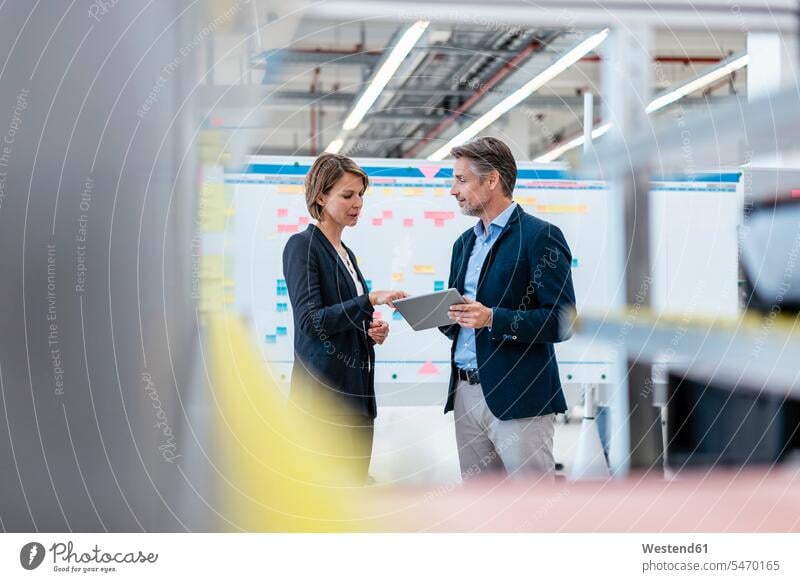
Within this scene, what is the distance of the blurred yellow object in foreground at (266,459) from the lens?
271 centimetres

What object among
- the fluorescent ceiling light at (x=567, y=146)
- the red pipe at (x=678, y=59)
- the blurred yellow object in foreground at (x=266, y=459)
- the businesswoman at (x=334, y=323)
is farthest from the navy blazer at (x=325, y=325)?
the red pipe at (x=678, y=59)

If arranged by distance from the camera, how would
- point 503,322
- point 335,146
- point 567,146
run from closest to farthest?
point 503,322, point 335,146, point 567,146

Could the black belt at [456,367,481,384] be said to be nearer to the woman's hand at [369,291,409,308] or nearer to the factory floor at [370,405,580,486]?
the factory floor at [370,405,580,486]

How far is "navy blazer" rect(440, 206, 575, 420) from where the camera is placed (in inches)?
104

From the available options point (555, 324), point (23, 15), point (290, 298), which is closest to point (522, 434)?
point (555, 324)

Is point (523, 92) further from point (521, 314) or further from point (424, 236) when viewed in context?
point (521, 314)

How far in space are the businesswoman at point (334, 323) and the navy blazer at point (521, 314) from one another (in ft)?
0.93

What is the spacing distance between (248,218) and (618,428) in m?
1.19

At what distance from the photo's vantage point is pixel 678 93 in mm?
2893

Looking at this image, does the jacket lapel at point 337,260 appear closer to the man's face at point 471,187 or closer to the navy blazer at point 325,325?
the navy blazer at point 325,325

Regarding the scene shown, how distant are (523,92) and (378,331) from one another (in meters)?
0.94

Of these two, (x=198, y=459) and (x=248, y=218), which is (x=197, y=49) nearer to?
(x=248, y=218)

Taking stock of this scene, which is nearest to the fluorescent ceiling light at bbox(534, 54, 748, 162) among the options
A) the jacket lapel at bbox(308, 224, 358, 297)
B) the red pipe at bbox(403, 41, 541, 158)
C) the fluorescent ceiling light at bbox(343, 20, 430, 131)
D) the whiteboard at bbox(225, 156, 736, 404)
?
the whiteboard at bbox(225, 156, 736, 404)

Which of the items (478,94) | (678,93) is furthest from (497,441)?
(678,93)
